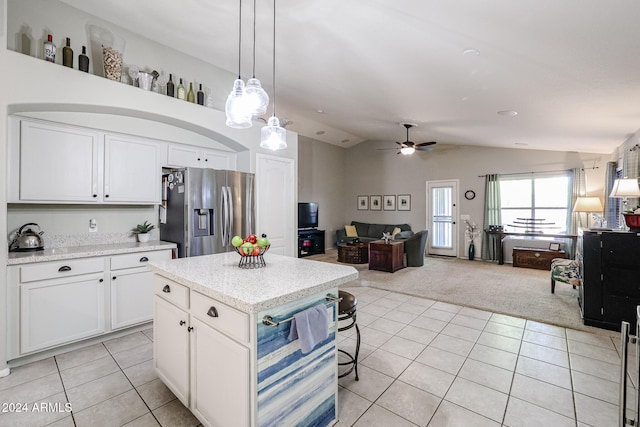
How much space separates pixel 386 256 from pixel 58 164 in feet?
16.8

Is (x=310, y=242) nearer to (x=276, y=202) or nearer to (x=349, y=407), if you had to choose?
(x=276, y=202)

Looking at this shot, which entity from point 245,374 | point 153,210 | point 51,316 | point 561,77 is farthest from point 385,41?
point 51,316

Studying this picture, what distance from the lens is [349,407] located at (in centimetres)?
194

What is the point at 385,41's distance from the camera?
2.68 m

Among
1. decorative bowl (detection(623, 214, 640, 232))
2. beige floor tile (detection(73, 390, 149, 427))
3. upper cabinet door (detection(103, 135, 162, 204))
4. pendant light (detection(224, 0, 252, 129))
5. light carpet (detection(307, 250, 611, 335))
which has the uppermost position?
pendant light (detection(224, 0, 252, 129))

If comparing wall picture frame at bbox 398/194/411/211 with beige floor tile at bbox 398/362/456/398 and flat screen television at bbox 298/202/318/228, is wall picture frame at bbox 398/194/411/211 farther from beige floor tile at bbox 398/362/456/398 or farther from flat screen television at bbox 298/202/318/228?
beige floor tile at bbox 398/362/456/398

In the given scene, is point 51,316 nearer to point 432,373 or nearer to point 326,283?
point 326,283

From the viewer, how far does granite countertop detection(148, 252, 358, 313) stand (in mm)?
1382

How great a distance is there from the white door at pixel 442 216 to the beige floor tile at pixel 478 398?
19.7 feet

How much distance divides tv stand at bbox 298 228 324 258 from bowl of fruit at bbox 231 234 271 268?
5.59 m

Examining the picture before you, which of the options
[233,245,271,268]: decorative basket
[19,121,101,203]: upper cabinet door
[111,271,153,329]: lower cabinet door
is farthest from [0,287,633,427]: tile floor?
[19,121,101,203]: upper cabinet door

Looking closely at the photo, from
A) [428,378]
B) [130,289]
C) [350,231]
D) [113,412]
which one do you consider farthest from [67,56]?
[350,231]

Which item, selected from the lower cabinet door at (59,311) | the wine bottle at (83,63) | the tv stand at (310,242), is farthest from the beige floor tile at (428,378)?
the tv stand at (310,242)

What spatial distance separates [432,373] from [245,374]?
1.69 meters
